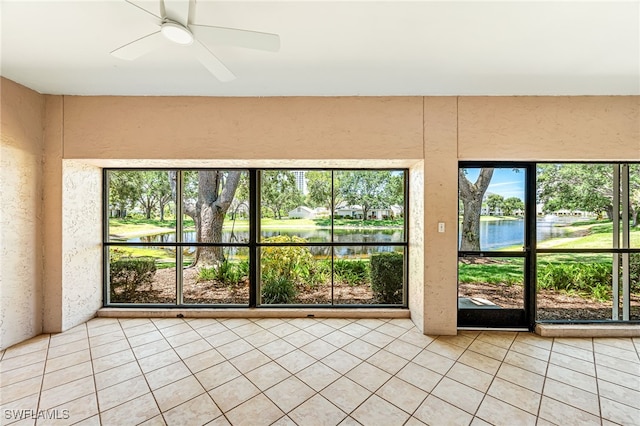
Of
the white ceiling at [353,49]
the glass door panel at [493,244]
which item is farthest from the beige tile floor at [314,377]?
the white ceiling at [353,49]

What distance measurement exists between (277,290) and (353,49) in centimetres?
303

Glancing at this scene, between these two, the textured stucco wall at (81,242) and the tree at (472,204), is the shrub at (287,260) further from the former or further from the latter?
the textured stucco wall at (81,242)

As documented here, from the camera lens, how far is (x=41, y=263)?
9.37 ft

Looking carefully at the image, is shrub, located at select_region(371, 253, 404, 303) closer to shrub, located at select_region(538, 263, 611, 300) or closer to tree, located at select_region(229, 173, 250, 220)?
shrub, located at select_region(538, 263, 611, 300)

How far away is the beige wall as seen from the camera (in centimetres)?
283

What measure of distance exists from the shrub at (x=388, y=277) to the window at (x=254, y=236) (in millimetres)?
14

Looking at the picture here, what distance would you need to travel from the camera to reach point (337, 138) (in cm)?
293

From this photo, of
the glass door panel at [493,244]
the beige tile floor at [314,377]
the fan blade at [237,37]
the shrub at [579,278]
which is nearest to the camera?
the fan blade at [237,37]

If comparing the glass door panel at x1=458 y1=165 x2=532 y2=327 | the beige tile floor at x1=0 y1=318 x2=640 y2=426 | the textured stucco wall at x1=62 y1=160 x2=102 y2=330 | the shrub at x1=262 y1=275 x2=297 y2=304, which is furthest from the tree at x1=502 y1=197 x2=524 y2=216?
the textured stucco wall at x1=62 y1=160 x2=102 y2=330

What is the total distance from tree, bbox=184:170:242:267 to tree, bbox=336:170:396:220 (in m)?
1.55

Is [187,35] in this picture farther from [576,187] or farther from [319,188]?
[576,187]

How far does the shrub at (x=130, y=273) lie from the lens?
356 cm

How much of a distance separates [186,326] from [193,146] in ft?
7.23

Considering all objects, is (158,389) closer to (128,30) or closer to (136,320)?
(136,320)
